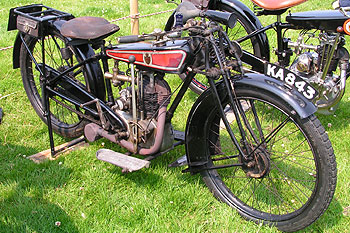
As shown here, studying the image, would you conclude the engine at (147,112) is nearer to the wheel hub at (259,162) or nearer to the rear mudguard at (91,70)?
the rear mudguard at (91,70)

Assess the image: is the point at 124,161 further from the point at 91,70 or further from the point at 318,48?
the point at 318,48

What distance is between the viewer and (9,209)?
117 inches

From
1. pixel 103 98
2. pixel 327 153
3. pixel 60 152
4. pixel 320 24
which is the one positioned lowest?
pixel 60 152

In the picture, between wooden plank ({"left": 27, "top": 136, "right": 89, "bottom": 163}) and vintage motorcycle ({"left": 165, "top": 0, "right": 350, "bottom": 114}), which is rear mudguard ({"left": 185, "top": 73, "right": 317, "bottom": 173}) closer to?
vintage motorcycle ({"left": 165, "top": 0, "right": 350, "bottom": 114})

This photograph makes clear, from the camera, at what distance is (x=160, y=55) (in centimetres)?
278

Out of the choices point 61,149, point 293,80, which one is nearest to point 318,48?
point 293,80

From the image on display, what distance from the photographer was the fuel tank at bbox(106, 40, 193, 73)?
271 centimetres

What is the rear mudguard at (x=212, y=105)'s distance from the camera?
2.41 m

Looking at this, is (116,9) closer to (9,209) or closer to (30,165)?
(30,165)

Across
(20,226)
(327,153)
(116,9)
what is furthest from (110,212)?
(116,9)

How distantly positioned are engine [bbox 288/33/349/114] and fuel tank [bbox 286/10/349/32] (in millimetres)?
130

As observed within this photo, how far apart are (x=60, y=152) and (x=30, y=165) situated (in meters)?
0.32

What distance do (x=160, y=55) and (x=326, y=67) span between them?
1.91 metres

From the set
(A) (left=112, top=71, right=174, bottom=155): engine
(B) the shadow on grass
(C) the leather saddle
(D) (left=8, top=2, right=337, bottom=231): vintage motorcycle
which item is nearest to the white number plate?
(D) (left=8, top=2, right=337, bottom=231): vintage motorcycle
